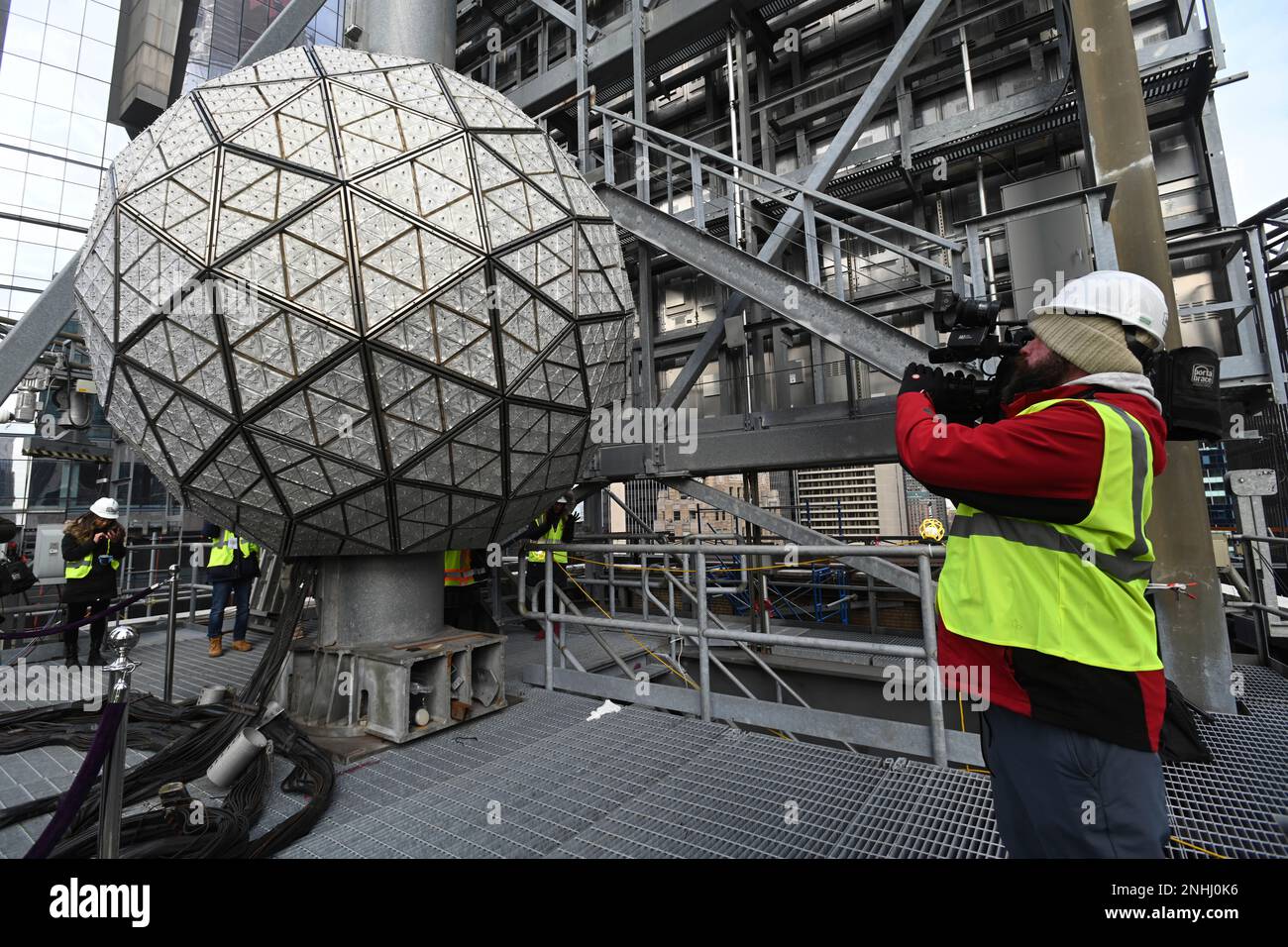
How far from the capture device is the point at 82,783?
1521 millimetres

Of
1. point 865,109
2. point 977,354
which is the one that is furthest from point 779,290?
point 977,354

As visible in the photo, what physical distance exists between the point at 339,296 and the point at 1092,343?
9.52 feet

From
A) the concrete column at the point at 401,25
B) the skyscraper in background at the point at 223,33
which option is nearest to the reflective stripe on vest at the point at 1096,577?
the concrete column at the point at 401,25

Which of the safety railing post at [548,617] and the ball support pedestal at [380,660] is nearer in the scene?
the ball support pedestal at [380,660]

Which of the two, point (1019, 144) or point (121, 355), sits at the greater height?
point (1019, 144)

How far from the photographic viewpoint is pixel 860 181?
10.1m

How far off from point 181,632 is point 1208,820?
32.0ft

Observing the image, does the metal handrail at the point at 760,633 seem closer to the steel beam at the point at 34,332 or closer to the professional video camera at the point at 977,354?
the professional video camera at the point at 977,354

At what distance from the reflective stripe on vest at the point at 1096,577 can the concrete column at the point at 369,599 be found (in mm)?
3555

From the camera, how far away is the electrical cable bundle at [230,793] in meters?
2.49

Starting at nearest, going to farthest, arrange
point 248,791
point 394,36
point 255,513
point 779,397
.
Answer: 1. point 248,791
2. point 255,513
3. point 394,36
4. point 779,397

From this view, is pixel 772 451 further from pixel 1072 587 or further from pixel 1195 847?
pixel 1072 587
